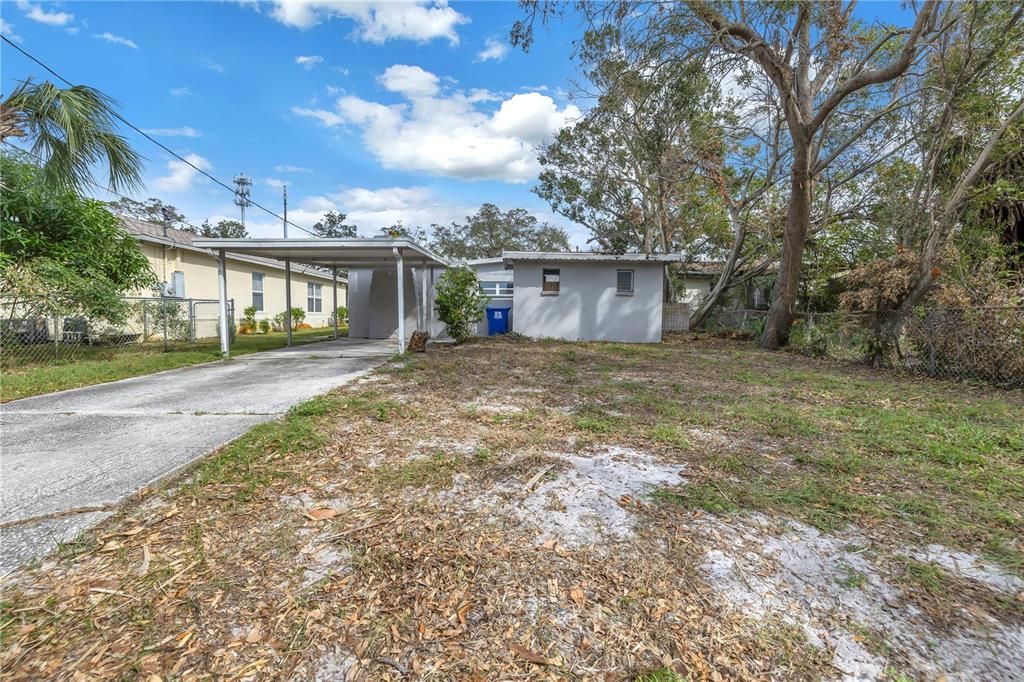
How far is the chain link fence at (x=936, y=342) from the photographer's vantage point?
6312 millimetres

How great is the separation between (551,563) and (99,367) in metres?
9.15

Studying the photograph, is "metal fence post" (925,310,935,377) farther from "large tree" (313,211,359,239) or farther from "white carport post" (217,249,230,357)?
"large tree" (313,211,359,239)

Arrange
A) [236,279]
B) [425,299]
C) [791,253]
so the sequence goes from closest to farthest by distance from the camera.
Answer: [791,253] → [425,299] → [236,279]

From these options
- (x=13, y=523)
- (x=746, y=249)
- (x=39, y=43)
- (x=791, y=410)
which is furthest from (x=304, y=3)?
(x=746, y=249)

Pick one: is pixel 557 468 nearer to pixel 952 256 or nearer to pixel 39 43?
pixel 952 256

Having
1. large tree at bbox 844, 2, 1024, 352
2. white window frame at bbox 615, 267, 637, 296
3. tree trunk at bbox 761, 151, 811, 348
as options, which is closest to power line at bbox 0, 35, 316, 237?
white window frame at bbox 615, 267, 637, 296

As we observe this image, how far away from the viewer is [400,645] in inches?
63.6

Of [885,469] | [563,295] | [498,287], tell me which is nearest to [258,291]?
[498,287]

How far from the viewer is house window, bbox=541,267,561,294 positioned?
538 inches

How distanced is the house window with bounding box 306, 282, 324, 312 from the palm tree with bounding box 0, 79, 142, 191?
14.8m

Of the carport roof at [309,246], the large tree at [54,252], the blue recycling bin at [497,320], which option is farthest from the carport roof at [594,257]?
the large tree at [54,252]

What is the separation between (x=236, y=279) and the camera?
1628cm

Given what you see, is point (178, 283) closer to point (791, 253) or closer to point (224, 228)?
point (791, 253)

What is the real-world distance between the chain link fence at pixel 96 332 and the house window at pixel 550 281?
9.29 m
